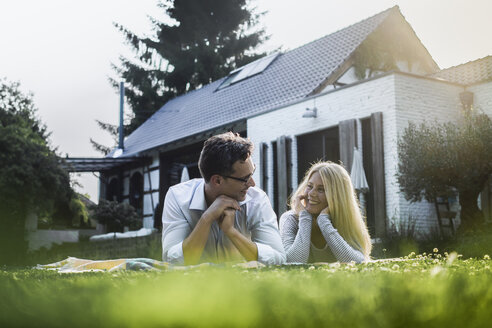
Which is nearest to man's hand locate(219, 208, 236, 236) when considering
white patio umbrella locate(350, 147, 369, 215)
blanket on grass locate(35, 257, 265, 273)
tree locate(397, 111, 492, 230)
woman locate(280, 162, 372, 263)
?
blanket on grass locate(35, 257, 265, 273)

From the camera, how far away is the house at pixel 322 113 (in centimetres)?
1243

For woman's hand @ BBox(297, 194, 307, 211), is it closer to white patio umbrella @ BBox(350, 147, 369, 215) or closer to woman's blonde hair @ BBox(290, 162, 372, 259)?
woman's blonde hair @ BBox(290, 162, 372, 259)

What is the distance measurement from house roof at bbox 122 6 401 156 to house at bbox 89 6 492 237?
0.17 feet

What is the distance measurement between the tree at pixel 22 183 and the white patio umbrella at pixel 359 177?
361 inches

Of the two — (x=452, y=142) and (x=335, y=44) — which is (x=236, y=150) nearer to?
(x=452, y=142)

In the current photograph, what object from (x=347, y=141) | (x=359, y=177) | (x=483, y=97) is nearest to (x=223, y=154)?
(x=359, y=177)

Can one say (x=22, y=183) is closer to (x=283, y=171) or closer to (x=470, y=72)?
(x=283, y=171)

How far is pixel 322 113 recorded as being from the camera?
45.6 feet

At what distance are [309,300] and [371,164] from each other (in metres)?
12.6

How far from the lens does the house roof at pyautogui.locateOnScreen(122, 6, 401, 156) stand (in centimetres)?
1648

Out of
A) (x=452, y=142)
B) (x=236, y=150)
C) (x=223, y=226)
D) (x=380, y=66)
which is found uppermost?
(x=380, y=66)

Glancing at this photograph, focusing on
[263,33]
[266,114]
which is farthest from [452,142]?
[263,33]

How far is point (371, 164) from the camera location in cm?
1309

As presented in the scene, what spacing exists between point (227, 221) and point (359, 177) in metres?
9.32
